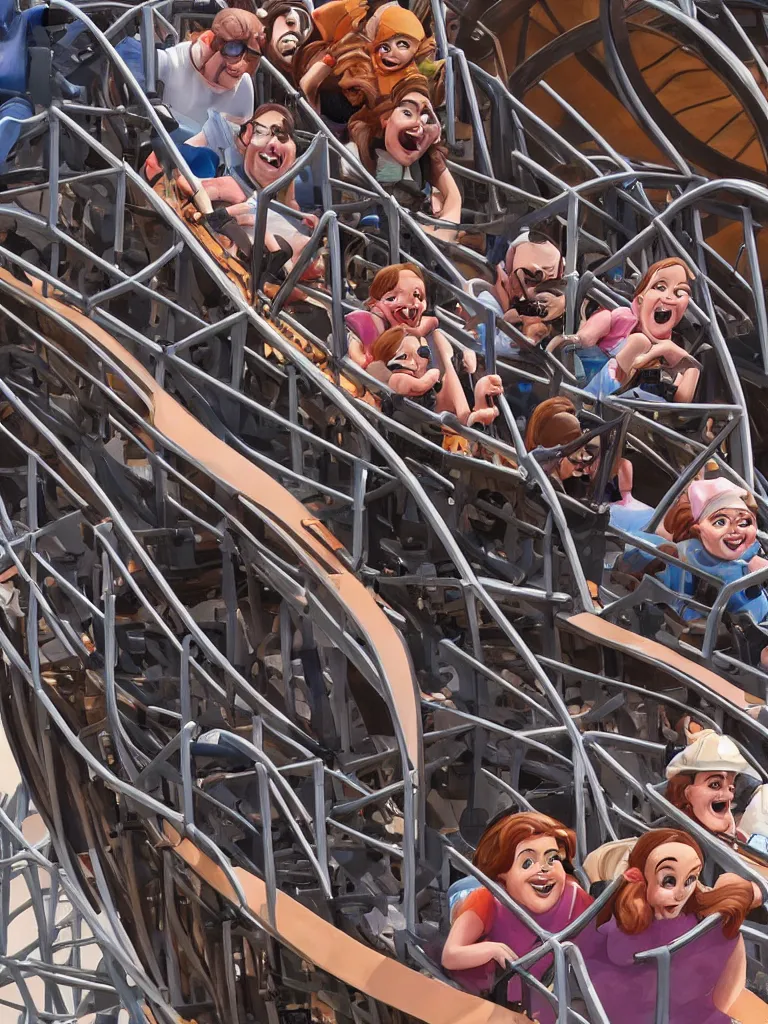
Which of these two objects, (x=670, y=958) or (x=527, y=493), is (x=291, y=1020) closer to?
(x=670, y=958)

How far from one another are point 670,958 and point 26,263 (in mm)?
2152

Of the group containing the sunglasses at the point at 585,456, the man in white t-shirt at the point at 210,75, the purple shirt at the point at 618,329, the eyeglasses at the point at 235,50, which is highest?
the eyeglasses at the point at 235,50

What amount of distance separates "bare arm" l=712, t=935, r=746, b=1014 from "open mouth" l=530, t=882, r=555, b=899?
35 centimetres

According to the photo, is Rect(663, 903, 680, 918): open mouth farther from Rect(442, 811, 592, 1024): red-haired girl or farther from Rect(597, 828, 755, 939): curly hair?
Rect(442, 811, 592, 1024): red-haired girl

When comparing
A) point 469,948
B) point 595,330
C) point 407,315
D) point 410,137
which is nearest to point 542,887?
point 469,948

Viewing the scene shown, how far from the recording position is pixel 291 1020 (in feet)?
12.5

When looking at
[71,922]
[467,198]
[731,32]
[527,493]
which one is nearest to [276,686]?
[527,493]

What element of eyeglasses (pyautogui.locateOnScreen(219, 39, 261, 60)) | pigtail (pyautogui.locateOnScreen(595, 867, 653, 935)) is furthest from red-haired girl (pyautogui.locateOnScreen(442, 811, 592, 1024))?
eyeglasses (pyautogui.locateOnScreen(219, 39, 261, 60))

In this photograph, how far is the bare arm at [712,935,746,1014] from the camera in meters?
3.41

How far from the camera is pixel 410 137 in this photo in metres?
4.76

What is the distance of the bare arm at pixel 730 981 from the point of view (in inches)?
134

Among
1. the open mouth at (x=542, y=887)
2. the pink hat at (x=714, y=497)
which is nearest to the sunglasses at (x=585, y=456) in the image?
the pink hat at (x=714, y=497)

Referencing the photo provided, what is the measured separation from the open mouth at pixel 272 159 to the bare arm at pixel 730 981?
2203 mm

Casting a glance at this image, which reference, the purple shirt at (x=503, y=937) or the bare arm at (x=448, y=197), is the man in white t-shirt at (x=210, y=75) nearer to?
the bare arm at (x=448, y=197)
